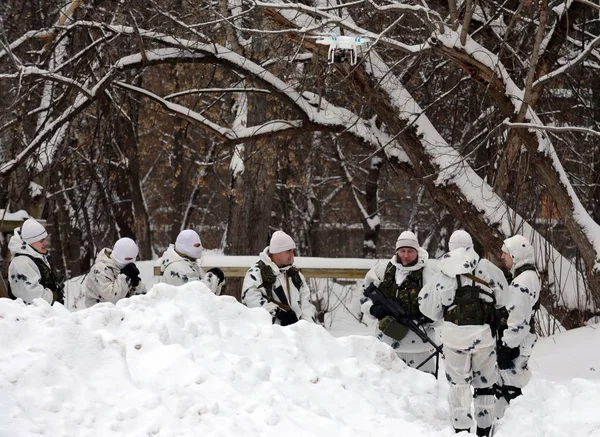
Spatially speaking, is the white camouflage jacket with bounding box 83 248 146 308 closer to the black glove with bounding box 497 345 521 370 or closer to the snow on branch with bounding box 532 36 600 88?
the black glove with bounding box 497 345 521 370

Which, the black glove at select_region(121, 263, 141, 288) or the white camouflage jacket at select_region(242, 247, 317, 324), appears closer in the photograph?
the white camouflage jacket at select_region(242, 247, 317, 324)

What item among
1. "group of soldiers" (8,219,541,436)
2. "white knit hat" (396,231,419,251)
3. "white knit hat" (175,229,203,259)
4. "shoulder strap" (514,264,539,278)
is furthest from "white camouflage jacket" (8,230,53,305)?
"shoulder strap" (514,264,539,278)

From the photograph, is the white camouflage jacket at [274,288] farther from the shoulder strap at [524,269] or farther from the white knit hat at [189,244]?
the shoulder strap at [524,269]

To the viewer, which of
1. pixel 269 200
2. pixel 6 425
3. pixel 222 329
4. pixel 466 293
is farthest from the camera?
pixel 269 200

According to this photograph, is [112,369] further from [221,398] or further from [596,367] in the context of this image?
[596,367]

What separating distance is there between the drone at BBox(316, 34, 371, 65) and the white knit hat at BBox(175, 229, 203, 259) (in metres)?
2.30

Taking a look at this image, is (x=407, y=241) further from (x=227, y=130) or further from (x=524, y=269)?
(x=227, y=130)

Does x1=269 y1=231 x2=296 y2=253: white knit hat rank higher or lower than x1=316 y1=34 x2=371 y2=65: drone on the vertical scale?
lower

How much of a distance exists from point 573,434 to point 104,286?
409cm

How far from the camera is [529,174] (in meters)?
10.4

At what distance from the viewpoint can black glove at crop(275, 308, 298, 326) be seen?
285 inches

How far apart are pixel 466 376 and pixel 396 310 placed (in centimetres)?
115

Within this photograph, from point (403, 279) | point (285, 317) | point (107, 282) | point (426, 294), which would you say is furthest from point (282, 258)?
point (107, 282)

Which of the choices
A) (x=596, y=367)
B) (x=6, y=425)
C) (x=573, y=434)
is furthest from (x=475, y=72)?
(x=6, y=425)
